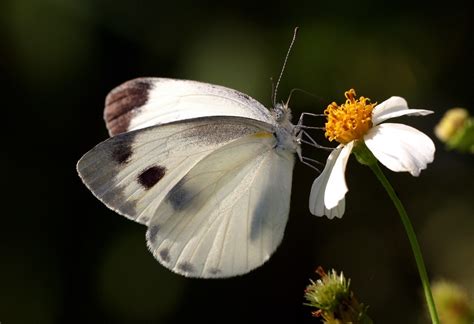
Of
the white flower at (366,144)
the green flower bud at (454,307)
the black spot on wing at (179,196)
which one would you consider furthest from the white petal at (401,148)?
the black spot on wing at (179,196)

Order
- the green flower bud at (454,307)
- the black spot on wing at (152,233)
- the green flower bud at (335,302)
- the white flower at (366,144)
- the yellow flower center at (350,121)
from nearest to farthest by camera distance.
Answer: the green flower bud at (335,302)
the white flower at (366,144)
the green flower bud at (454,307)
the yellow flower center at (350,121)
the black spot on wing at (152,233)

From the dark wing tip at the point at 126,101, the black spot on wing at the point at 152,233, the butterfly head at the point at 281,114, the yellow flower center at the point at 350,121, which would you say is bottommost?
the black spot on wing at the point at 152,233

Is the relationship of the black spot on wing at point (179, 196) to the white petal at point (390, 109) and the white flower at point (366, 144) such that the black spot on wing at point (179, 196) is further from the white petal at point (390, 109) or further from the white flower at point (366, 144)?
the white petal at point (390, 109)

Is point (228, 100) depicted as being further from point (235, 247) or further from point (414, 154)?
point (414, 154)

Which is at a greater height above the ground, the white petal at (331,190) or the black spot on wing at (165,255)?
the white petal at (331,190)

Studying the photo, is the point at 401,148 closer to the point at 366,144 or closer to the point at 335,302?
the point at 366,144

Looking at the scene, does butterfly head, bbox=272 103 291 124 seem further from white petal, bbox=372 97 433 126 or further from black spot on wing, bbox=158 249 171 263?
black spot on wing, bbox=158 249 171 263
